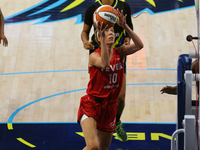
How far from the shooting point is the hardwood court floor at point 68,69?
657 cm

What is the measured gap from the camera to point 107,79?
451 cm

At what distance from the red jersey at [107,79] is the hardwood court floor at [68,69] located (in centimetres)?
194

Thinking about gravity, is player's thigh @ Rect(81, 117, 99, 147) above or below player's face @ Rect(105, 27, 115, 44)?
below

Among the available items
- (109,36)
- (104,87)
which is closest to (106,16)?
(109,36)

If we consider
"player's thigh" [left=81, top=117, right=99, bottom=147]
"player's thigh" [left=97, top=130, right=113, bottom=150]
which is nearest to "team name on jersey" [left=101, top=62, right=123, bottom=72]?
"player's thigh" [left=81, top=117, right=99, bottom=147]

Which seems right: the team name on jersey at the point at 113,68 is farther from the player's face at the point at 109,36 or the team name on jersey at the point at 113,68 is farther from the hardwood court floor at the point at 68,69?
the hardwood court floor at the point at 68,69

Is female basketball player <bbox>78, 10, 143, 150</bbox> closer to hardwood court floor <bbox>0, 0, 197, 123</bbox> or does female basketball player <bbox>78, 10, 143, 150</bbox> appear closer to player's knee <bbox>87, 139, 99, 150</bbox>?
→ player's knee <bbox>87, 139, 99, 150</bbox>

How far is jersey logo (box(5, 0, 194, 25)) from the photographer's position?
870 cm

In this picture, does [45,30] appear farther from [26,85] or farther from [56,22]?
[26,85]

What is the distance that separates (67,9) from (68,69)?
2.22 metres

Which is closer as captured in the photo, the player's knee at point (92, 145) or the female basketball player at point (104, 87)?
the player's knee at point (92, 145)

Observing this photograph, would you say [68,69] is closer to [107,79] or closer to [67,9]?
[67,9]

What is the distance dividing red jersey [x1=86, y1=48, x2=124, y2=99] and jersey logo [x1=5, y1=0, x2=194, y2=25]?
4.27 metres

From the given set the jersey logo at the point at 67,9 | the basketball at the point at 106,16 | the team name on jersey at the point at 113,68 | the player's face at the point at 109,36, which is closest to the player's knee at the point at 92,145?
the team name on jersey at the point at 113,68
